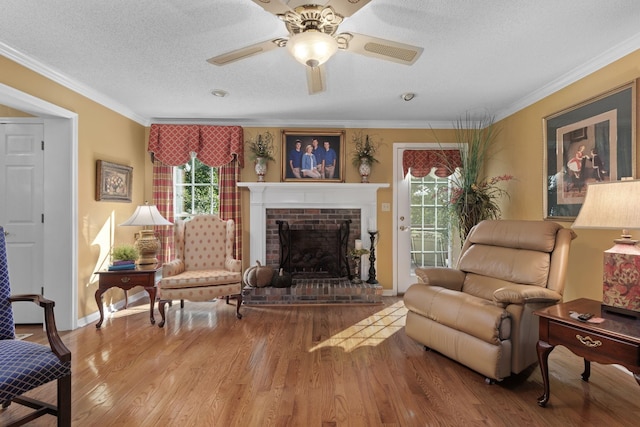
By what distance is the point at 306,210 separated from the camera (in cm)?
444

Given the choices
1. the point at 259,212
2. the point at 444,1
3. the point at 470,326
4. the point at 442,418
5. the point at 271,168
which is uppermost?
the point at 444,1

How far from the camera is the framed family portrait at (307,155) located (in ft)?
14.5

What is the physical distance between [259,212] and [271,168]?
63cm

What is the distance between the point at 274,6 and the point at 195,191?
11.1 ft

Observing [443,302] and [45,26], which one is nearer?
[45,26]

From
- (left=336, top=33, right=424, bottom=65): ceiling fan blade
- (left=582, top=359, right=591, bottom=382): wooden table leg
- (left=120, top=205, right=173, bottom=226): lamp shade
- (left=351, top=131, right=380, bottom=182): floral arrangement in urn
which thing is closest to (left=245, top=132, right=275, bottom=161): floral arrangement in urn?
(left=351, top=131, right=380, bottom=182): floral arrangement in urn

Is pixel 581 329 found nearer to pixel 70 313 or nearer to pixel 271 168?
pixel 271 168

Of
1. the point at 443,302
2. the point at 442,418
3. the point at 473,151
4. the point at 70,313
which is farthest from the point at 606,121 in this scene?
the point at 70,313

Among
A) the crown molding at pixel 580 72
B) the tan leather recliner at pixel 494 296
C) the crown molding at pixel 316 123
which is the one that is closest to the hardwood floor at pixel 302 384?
the tan leather recliner at pixel 494 296

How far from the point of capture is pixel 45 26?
7.14 ft

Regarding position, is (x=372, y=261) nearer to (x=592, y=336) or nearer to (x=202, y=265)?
(x=202, y=265)

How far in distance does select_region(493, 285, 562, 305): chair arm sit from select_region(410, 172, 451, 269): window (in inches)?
90.9

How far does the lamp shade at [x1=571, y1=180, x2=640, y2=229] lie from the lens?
5.49ft

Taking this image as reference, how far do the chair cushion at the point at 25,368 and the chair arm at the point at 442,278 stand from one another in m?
2.48
